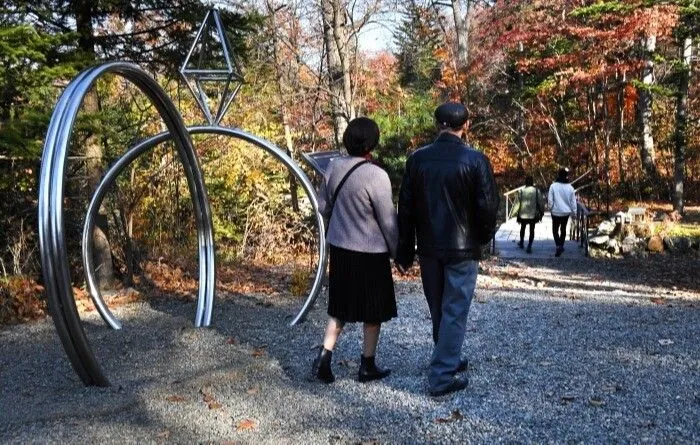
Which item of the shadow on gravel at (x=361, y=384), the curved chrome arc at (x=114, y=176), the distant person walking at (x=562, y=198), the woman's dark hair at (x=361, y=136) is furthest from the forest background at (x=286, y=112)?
the woman's dark hair at (x=361, y=136)

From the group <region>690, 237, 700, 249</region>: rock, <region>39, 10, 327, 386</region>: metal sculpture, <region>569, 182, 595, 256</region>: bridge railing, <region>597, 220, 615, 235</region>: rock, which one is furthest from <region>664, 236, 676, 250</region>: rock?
<region>39, 10, 327, 386</region>: metal sculpture

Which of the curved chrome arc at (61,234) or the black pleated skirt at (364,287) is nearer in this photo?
the curved chrome arc at (61,234)

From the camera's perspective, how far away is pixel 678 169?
1766cm

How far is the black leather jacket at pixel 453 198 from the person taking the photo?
4.16 metres

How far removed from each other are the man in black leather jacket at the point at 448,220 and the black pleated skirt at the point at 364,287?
0.74 ft

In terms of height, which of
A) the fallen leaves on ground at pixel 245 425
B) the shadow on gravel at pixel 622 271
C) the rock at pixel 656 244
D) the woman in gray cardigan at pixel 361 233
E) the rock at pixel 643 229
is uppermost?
the woman in gray cardigan at pixel 361 233

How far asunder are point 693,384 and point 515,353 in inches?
54.9

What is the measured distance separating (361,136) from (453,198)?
2.45 feet

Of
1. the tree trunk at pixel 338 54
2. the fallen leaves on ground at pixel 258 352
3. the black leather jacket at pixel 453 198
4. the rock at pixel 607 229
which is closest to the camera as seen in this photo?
the black leather jacket at pixel 453 198

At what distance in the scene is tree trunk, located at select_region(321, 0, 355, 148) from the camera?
48.1 ft

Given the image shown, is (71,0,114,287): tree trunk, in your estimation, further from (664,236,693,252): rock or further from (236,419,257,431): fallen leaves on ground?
(664,236,693,252): rock

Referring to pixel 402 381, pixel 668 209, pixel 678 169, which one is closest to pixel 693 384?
pixel 402 381

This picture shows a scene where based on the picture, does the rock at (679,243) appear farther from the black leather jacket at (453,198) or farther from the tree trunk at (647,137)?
the black leather jacket at (453,198)

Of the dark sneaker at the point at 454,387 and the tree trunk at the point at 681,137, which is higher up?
the tree trunk at the point at 681,137
